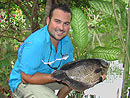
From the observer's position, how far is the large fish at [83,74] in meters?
1.14

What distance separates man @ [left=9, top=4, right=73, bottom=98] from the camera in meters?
1.18

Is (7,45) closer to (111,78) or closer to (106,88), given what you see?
(106,88)

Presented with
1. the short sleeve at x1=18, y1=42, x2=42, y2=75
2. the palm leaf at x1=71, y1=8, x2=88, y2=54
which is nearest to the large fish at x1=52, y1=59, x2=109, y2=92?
the short sleeve at x1=18, y1=42, x2=42, y2=75

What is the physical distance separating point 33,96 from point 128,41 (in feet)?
2.15

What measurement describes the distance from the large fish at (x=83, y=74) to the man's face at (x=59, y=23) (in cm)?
21

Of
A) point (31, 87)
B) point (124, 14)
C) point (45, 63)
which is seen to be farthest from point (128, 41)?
point (31, 87)

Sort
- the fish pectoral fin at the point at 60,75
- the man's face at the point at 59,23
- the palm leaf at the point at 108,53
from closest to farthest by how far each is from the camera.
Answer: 1. the fish pectoral fin at the point at 60,75
2. the man's face at the point at 59,23
3. the palm leaf at the point at 108,53

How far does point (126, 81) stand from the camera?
1.22 metres

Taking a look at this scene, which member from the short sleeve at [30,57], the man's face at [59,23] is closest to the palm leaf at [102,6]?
the man's face at [59,23]

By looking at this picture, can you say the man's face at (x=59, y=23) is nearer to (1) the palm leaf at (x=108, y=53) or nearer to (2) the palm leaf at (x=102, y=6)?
(2) the palm leaf at (x=102, y=6)

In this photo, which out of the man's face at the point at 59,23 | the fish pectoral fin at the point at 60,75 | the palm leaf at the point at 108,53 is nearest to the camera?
the fish pectoral fin at the point at 60,75

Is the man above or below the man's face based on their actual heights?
below

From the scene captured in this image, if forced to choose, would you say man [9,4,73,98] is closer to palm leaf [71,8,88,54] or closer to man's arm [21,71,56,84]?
man's arm [21,71,56,84]

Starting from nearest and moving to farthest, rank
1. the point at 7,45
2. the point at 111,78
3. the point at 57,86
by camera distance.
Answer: the point at 57,86
the point at 7,45
the point at 111,78
